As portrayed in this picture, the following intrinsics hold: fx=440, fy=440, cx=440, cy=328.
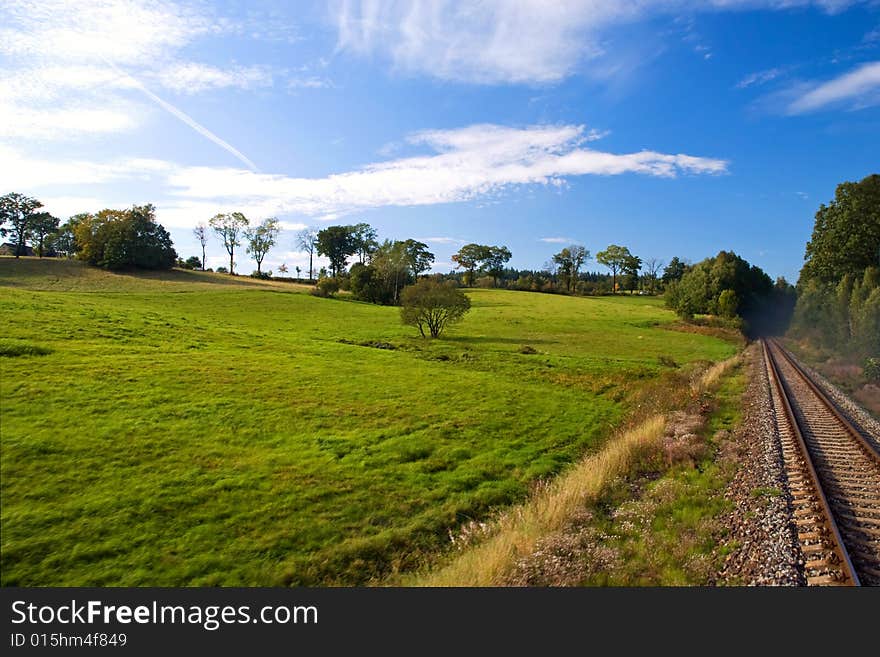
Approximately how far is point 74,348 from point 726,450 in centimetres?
2874

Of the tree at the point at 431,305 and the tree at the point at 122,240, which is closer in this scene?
the tree at the point at 431,305

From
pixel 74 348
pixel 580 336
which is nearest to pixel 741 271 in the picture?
pixel 580 336

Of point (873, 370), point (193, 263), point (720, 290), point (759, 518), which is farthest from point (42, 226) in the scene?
point (720, 290)

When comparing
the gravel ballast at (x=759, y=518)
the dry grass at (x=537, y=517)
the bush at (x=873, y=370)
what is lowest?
the dry grass at (x=537, y=517)

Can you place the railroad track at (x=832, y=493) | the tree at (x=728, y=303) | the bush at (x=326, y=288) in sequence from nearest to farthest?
the railroad track at (x=832, y=493) < the tree at (x=728, y=303) < the bush at (x=326, y=288)

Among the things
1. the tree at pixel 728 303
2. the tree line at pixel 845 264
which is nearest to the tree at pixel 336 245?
the tree at pixel 728 303

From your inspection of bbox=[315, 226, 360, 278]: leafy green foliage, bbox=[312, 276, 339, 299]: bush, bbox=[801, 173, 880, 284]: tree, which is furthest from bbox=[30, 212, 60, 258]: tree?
bbox=[801, 173, 880, 284]: tree

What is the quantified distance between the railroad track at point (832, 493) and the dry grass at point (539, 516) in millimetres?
3799

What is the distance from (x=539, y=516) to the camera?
33.4 ft

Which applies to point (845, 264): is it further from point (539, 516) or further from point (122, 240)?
point (122, 240)

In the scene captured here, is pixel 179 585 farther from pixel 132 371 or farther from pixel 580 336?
pixel 580 336

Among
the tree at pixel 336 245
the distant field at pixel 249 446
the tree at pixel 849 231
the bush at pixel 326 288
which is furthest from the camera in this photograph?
the tree at pixel 336 245

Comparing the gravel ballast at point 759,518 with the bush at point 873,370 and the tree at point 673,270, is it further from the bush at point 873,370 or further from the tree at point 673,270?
the tree at point 673,270

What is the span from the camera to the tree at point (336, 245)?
414 feet
